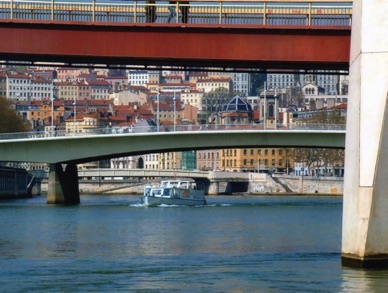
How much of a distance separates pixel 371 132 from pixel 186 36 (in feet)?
28.1

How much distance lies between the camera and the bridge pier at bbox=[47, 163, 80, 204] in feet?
295

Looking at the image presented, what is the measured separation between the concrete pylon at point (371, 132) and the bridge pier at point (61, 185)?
59370 millimetres

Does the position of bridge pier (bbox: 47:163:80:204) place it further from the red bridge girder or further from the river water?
the red bridge girder

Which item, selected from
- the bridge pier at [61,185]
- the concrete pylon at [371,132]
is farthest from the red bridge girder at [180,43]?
the bridge pier at [61,185]

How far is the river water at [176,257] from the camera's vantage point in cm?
3053

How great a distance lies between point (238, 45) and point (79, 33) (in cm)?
383

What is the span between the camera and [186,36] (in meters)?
37.6

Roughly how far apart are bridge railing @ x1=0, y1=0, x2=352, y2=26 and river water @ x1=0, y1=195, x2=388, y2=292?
5753 mm

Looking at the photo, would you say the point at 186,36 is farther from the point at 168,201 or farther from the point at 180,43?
the point at 168,201

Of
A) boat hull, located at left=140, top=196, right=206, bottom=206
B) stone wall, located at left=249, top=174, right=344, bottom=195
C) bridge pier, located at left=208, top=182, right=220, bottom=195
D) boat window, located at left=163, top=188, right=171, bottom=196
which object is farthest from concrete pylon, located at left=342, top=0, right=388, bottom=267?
bridge pier, located at left=208, top=182, right=220, bottom=195

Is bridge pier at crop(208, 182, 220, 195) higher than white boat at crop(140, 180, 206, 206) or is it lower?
lower

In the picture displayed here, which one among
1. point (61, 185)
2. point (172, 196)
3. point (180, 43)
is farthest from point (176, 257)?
point (172, 196)

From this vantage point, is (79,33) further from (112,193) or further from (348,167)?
(112,193)

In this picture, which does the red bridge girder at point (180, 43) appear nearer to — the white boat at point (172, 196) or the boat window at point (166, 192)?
the white boat at point (172, 196)
